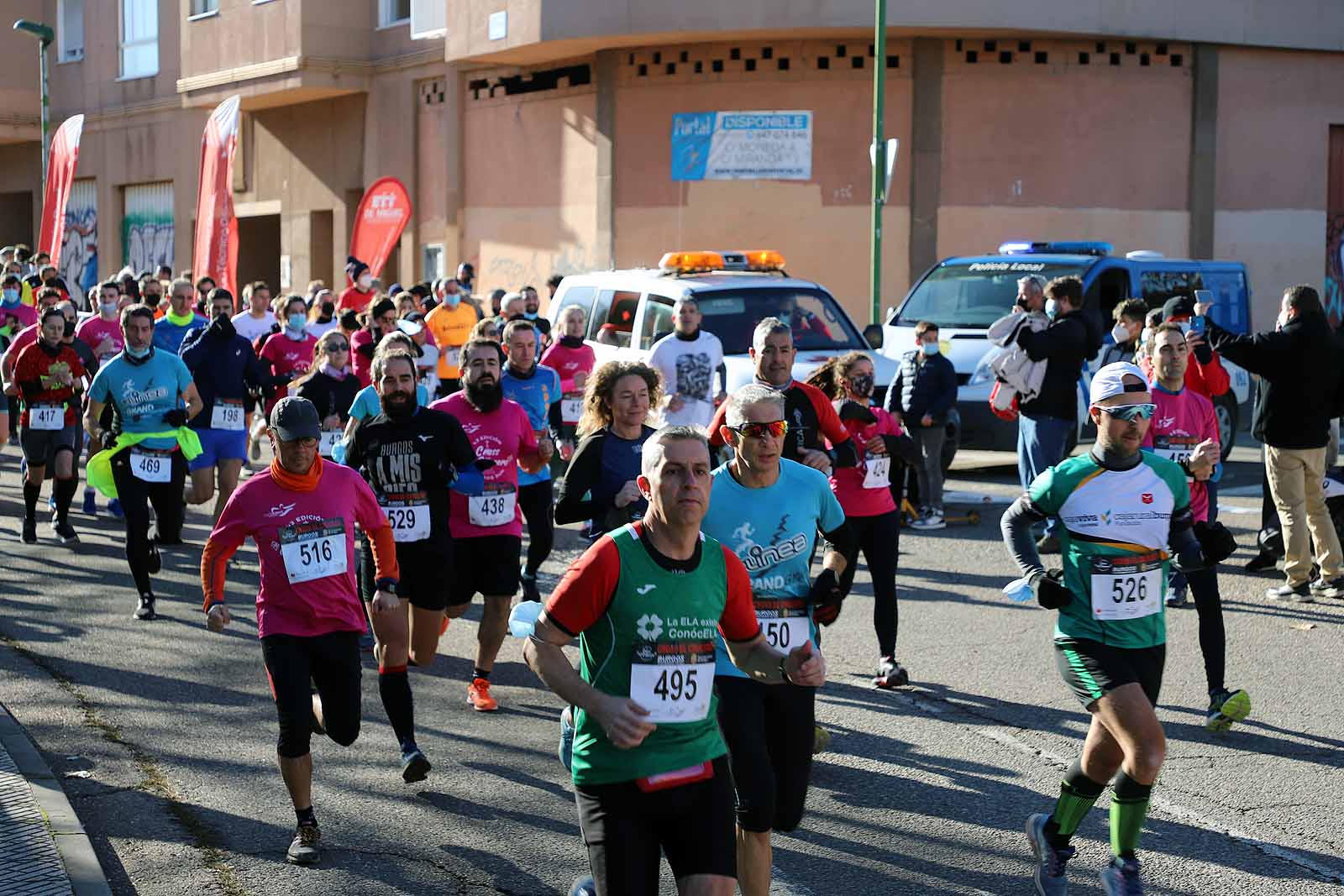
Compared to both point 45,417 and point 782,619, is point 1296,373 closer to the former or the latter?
point 782,619

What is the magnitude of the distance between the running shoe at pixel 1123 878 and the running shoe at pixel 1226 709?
2.52m

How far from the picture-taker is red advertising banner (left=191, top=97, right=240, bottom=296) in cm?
2161

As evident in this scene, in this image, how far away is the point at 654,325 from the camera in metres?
15.8

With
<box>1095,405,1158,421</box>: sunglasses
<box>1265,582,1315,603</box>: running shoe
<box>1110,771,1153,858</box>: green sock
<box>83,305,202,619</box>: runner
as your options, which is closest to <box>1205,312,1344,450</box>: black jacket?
<box>1265,582,1315,603</box>: running shoe

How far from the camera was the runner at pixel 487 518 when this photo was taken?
28.3 ft

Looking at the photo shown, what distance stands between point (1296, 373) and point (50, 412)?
8958mm

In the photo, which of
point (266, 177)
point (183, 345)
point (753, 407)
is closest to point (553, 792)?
point (753, 407)

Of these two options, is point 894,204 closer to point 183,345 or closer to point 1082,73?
point 1082,73

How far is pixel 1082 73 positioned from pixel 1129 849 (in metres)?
20.6

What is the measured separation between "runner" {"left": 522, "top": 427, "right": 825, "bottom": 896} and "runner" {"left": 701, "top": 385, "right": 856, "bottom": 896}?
86 cm

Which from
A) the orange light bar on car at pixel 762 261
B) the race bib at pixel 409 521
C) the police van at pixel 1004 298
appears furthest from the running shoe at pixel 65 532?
the police van at pixel 1004 298

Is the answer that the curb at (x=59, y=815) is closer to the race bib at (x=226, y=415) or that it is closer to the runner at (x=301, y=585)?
the runner at (x=301, y=585)

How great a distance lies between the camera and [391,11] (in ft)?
104

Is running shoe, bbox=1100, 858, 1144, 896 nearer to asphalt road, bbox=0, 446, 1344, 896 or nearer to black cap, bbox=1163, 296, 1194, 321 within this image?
asphalt road, bbox=0, 446, 1344, 896
